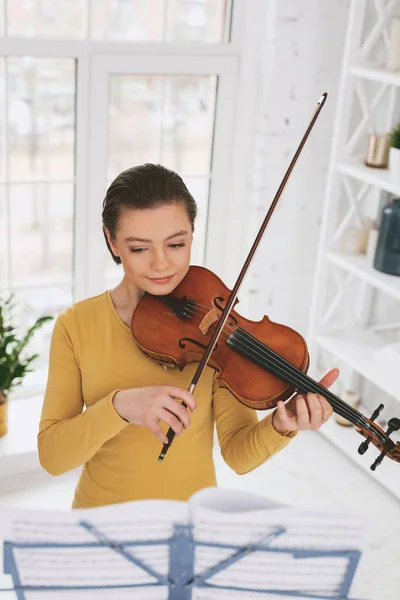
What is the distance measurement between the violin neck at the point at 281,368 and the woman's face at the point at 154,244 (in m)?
0.20

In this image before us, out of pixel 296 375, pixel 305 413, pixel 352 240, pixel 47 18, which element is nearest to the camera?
pixel 305 413

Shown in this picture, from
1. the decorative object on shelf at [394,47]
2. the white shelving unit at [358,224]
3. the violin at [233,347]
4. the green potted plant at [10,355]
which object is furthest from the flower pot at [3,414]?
the decorative object on shelf at [394,47]

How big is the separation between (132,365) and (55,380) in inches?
5.9

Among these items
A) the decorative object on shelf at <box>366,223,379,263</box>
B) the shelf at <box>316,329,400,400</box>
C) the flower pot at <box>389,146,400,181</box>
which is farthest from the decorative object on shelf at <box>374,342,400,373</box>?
the flower pot at <box>389,146,400,181</box>

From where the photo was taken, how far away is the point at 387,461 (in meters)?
2.91

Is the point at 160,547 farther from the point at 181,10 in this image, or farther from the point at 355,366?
the point at 181,10

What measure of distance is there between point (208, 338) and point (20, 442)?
155cm

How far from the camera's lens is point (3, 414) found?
278cm

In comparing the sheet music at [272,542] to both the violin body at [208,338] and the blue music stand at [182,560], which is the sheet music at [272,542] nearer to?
the blue music stand at [182,560]

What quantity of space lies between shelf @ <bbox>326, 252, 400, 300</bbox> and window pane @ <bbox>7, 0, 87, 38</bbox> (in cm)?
127

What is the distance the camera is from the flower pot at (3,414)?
108 inches

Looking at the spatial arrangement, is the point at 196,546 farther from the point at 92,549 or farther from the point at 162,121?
the point at 162,121

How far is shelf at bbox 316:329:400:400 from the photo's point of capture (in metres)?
2.72

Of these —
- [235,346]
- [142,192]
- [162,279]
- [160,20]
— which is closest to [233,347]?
[235,346]
